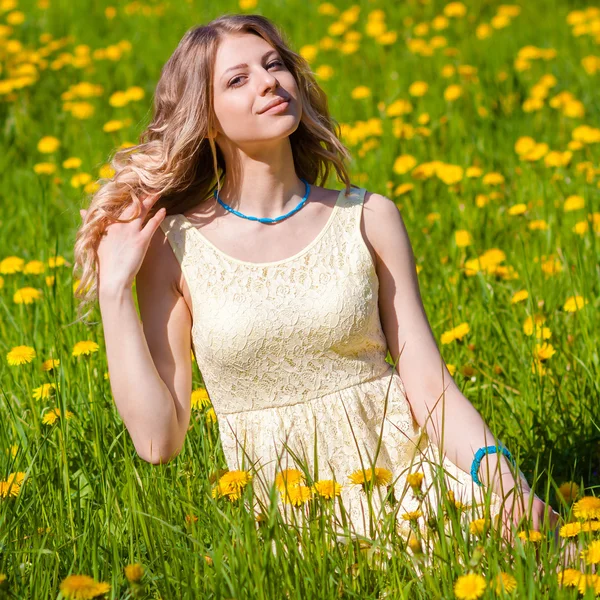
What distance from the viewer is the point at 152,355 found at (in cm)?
214

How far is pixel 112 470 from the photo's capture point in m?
2.19

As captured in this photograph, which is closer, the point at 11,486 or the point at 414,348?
the point at 11,486

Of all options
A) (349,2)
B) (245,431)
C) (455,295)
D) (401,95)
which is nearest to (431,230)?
(455,295)

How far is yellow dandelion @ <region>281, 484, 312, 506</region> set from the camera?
5.90 feet

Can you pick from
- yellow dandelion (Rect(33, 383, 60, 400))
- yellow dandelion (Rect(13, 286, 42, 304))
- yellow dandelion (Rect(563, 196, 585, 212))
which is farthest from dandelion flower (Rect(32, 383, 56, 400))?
yellow dandelion (Rect(563, 196, 585, 212))

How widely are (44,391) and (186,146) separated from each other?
2.41 feet

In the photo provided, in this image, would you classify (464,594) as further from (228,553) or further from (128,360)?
(128,360)

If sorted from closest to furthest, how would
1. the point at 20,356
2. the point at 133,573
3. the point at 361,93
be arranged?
the point at 133,573
the point at 20,356
the point at 361,93

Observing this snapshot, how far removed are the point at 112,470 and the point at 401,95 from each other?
10.8 ft

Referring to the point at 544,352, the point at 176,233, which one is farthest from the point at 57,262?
the point at 544,352

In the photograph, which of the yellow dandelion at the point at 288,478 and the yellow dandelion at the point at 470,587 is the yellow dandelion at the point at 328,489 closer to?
the yellow dandelion at the point at 288,478

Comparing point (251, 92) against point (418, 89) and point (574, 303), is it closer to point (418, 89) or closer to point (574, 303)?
point (574, 303)

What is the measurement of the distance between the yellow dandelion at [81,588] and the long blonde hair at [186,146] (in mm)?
698

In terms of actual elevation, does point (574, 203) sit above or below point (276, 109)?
below
